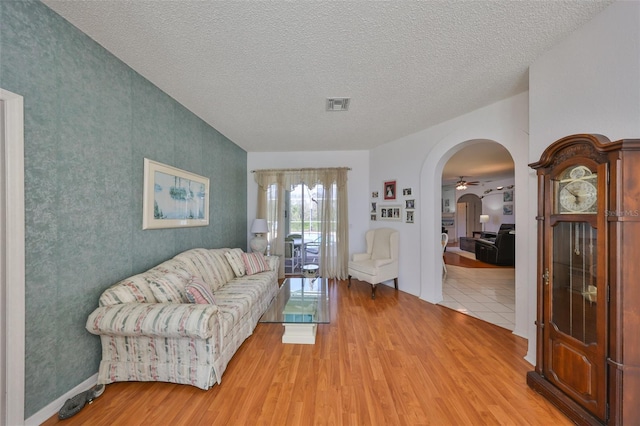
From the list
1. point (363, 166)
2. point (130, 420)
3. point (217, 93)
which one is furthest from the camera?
point (363, 166)

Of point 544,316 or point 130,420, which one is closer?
point 130,420

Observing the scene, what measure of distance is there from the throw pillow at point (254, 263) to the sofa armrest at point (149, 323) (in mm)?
1701

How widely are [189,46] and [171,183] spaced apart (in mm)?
1444

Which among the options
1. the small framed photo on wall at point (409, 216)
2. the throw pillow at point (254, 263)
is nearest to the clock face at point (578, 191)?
the small framed photo on wall at point (409, 216)

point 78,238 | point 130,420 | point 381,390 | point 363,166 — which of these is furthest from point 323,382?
point 363,166

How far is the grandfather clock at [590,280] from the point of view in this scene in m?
1.21

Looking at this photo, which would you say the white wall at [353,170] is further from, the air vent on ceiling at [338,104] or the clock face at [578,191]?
the clock face at [578,191]

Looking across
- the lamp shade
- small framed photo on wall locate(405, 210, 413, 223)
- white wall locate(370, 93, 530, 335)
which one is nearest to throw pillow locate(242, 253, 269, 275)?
the lamp shade

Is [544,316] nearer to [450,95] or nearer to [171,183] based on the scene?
[450,95]

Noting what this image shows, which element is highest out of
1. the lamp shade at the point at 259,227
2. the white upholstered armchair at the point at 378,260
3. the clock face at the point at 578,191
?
the clock face at the point at 578,191

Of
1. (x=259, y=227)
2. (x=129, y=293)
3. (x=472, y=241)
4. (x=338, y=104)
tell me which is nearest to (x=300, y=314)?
(x=129, y=293)

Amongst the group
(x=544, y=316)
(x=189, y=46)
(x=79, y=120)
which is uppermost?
(x=189, y=46)

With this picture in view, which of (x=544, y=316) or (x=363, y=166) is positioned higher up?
(x=363, y=166)

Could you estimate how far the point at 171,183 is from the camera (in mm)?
2535
